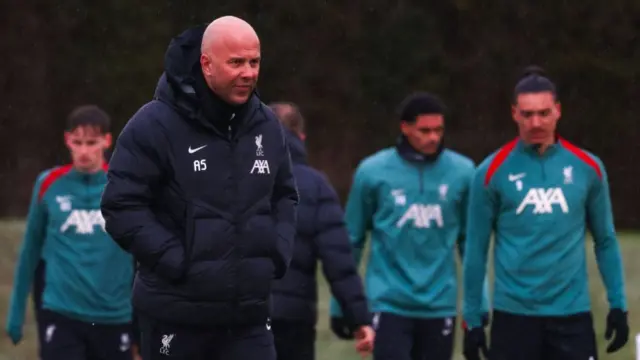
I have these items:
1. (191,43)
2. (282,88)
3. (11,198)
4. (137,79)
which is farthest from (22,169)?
(191,43)

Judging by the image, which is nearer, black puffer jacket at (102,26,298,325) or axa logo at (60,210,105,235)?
black puffer jacket at (102,26,298,325)

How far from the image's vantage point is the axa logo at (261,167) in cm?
594

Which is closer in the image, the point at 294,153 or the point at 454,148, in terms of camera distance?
the point at 294,153

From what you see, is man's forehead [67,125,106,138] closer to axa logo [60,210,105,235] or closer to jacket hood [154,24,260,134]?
axa logo [60,210,105,235]

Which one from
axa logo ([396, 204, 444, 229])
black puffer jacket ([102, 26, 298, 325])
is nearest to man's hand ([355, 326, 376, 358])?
axa logo ([396, 204, 444, 229])

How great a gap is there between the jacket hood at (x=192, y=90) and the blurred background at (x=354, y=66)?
25.7 meters

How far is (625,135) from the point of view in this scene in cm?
3256

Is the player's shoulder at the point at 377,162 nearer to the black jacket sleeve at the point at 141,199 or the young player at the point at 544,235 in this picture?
the young player at the point at 544,235

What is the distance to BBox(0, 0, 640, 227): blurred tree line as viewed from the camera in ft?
107

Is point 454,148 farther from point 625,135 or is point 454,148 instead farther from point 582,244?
point 582,244

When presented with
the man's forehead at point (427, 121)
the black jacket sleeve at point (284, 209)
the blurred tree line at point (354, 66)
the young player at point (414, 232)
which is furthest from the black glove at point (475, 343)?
the blurred tree line at point (354, 66)

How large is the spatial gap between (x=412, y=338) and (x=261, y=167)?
3400 mm

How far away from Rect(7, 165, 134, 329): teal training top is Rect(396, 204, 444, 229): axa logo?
1.69 meters

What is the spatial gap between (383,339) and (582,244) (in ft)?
4.99
